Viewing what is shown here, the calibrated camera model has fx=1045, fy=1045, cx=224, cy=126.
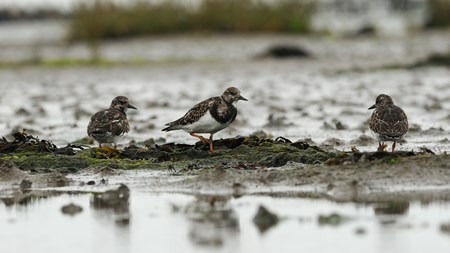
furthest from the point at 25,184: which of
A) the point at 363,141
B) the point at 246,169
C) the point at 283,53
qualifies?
the point at 283,53

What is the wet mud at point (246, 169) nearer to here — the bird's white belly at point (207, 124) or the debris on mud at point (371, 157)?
the debris on mud at point (371, 157)

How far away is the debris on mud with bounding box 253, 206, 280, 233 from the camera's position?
7.28m

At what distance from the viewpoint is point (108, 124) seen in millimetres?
11805

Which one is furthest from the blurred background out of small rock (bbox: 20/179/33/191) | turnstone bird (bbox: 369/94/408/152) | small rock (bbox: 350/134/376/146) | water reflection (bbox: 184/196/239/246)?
water reflection (bbox: 184/196/239/246)

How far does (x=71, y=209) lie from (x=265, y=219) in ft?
5.53

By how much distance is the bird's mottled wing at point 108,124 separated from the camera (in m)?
11.8

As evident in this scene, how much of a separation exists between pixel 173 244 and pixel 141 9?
31.4 meters

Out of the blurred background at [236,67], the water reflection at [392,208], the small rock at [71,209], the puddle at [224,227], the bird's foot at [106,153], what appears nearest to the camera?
the puddle at [224,227]

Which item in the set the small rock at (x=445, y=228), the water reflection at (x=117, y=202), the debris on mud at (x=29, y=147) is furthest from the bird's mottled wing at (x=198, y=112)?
the small rock at (x=445, y=228)

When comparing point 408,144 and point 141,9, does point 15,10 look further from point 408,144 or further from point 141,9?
point 408,144

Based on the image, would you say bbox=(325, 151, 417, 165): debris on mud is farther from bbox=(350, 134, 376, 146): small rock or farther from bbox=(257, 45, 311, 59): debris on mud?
bbox=(257, 45, 311, 59): debris on mud

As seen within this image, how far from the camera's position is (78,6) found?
36844 mm

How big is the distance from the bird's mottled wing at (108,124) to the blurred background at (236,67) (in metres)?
1.04

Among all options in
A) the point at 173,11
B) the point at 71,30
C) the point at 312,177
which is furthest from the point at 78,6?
the point at 312,177
